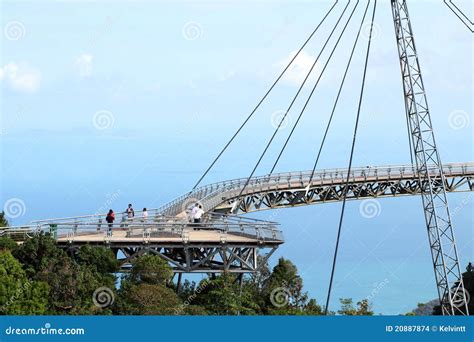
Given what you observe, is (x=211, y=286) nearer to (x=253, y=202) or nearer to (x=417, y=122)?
(x=417, y=122)

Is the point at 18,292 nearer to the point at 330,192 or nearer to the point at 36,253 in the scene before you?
the point at 36,253

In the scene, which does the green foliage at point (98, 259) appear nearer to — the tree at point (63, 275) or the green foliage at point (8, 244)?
the tree at point (63, 275)

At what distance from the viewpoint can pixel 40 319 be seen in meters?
22.9

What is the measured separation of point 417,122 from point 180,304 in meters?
14.9

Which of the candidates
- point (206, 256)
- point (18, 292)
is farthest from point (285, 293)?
point (18, 292)

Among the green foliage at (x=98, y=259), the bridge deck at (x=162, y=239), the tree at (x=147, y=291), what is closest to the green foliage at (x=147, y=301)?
the tree at (x=147, y=291)

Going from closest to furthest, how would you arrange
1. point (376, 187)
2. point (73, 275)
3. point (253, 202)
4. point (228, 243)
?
point (73, 275)
point (228, 243)
point (253, 202)
point (376, 187)

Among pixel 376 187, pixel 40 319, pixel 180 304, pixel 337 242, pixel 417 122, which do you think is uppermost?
pixel 376 187

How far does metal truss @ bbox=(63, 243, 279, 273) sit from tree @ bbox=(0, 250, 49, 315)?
6.40m

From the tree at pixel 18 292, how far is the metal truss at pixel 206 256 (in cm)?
640

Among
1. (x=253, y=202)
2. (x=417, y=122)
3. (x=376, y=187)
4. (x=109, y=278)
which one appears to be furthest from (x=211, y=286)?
(x=376, y=187)

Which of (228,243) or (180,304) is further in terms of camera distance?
(228,243)

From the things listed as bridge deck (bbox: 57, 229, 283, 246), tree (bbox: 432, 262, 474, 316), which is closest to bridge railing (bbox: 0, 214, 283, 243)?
bridge deck (bbox: 57, 229, 283, 246)

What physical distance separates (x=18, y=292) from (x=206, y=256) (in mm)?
10662
